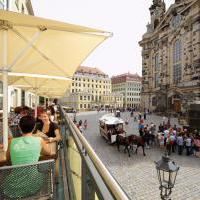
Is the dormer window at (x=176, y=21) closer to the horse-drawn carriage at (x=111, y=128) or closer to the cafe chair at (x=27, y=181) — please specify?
the horse-drawn carriage at (x=111, y=128)

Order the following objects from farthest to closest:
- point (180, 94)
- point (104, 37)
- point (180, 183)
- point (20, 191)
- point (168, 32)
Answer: point (168, 32)
point (180, 94)
point (180, 183)
point (104, 37)
point (20, 191)

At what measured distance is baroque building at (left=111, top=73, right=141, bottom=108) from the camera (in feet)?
371

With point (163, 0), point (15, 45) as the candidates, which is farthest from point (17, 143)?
point (163, 0)

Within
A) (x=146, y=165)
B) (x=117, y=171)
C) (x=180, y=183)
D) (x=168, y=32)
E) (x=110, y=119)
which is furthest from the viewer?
(x=168, y=32)

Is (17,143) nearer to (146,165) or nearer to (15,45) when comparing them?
(15,45)

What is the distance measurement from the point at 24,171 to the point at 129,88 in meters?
113

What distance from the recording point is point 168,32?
47.8 meters

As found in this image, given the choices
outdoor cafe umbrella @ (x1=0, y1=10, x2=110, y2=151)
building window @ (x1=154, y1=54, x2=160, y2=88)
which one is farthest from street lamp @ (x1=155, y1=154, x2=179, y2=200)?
building window @ (x1=154, y1=54, x2=160, y2=88)

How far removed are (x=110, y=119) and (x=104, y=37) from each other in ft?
60.1

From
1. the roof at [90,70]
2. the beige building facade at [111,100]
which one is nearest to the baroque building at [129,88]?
the beige building facade at [111,100]

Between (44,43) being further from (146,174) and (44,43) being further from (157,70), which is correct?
(157,70)

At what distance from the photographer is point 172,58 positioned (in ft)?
153

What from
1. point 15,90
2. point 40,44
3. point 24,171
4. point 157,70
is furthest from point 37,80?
point 157,70

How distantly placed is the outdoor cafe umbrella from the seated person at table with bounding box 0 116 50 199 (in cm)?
105
